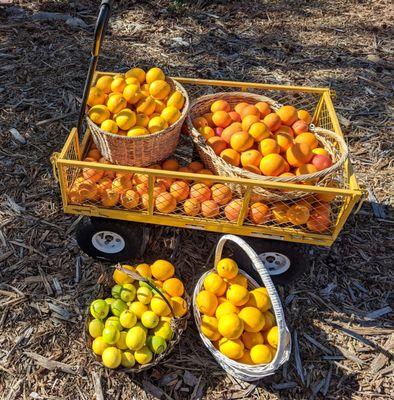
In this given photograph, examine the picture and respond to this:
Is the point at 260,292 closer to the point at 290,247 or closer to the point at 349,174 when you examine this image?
the point at 290,247

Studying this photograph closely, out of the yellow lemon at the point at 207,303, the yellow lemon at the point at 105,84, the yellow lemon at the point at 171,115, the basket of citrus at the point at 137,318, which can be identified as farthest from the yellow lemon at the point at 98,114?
the yellow lemon at the point at 207,303

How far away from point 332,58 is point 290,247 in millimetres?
3757

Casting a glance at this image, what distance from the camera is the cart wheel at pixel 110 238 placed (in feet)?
9.83

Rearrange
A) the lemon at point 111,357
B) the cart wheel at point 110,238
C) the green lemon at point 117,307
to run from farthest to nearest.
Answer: the cart wheel at point 110,238, the green lemon at point 117,307, the lemon at point 111,357

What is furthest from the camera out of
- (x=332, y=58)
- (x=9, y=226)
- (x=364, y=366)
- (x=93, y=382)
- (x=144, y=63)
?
(x=332, y=58)

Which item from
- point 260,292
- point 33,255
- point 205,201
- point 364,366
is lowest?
point 364,366

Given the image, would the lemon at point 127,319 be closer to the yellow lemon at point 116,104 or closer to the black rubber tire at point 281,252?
the black rubber tire at point 281,252

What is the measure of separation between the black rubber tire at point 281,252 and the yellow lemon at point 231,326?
25.2 inches

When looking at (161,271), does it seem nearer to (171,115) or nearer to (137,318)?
(137,318)

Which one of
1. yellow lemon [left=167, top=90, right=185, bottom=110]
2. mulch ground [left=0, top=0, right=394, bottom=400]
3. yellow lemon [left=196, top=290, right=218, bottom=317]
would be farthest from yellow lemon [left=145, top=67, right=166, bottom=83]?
yellow lemon [left=196, top=290, right=218, bottom=317]

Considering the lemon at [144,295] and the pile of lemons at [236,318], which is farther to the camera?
the lemon at [144,295]

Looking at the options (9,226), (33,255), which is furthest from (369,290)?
(9,226)

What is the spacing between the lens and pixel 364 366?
2895 mm

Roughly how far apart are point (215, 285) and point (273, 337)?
481 mm
